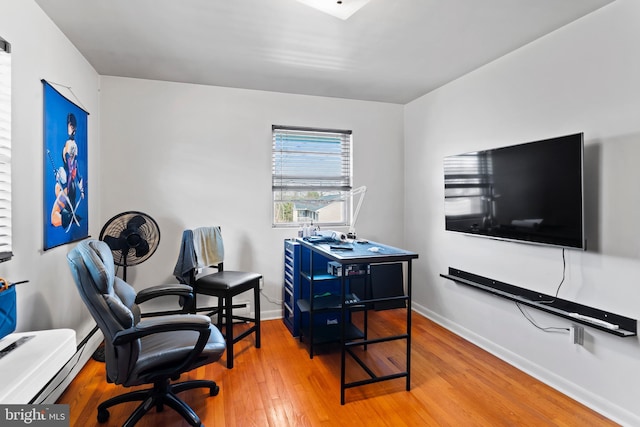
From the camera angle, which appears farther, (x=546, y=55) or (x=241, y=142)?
(x=241, y=142)

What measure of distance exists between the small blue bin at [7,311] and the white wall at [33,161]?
27 cm

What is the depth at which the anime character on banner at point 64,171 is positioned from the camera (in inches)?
84.0

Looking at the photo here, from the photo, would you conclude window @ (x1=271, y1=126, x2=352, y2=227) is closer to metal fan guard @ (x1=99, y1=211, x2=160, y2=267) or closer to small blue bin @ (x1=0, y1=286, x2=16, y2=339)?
metal fan guard @ (x1=99, y1=211, x2=160, y2=267)

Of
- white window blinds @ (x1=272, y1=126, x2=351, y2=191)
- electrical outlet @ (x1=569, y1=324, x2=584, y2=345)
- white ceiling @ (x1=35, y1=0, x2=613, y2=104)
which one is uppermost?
white ceiling @ (x1=35, y1=0, x2=613, y2=104)

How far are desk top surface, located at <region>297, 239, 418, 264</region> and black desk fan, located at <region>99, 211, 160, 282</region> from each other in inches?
54.1

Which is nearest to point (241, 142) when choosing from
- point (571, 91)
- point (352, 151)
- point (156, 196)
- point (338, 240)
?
point (156, 196)

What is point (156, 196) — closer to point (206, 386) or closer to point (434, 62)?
point (206, 386)

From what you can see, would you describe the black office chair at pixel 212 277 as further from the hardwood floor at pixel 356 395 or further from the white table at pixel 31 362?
the white table at pixel 31 362

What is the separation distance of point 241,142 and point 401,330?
255 cm

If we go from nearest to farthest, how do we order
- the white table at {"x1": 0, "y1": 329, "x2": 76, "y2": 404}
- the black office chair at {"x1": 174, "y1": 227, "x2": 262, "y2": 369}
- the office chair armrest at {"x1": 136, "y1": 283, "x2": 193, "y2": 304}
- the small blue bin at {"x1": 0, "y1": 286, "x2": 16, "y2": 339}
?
the white table at {"x1": 0, "y1": 329, "x2": 76, "y2": 404} → the small blue bin at {"x1": 0, "y1": 286, "x2": 16, "y2": 339} → the office chair armrest at {"x1": 136, "y1": 283, "x2": 193, "y2": 304} → the black office chair at {"x1": 174, "y1": 227, "x2": 262, "y2": 369}

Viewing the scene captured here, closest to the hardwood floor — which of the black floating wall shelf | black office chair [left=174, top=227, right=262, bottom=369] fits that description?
black office chair [left=174, top=227, right=262, bottom=369]

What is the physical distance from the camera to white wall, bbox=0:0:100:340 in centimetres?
180

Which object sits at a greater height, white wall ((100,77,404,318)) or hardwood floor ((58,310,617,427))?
white wall ((100,77,404,318))

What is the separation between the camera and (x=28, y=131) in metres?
1.93
